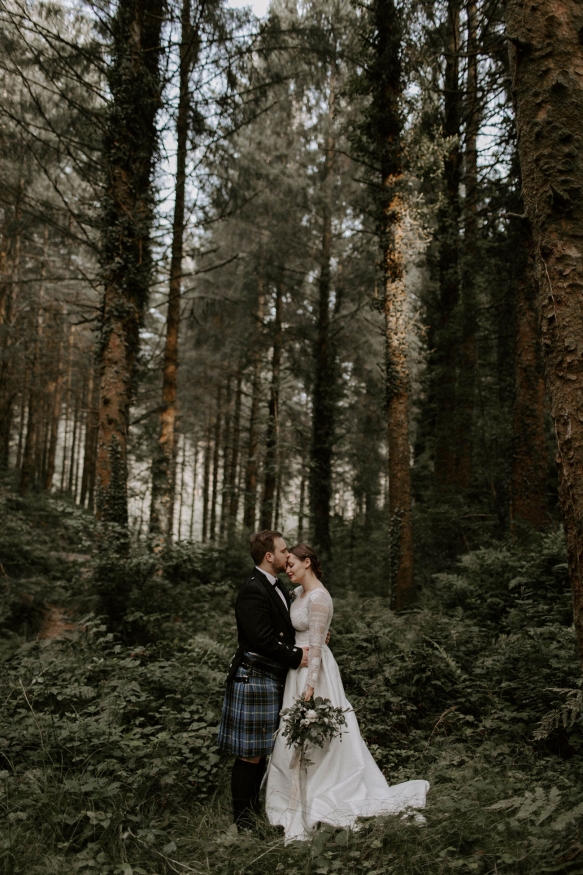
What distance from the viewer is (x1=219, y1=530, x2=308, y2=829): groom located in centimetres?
394

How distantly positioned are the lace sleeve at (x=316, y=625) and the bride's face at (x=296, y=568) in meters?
0.16

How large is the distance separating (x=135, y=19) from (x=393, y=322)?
264 inches

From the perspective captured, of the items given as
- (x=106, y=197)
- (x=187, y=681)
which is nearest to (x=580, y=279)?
(x=187, y=681)

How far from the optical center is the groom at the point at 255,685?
3941 millimetres

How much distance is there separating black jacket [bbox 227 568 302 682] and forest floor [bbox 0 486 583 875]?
3.38 feet

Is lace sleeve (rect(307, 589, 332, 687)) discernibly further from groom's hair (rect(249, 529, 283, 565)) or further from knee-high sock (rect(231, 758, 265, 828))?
knee-high sock (rect(231, 758, 265, 828))

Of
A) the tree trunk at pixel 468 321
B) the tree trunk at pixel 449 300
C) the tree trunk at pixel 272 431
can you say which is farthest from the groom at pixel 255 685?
the tree trunk at pixel 272 431

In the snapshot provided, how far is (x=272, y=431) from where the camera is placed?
17.5m

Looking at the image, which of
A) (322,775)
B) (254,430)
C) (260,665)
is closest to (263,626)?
(260,665)

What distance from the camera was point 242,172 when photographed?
13.2 meters

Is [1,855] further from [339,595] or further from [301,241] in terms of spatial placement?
[301,241]

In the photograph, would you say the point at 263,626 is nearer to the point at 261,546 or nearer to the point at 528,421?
the point at 261,546

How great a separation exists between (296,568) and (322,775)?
145cm

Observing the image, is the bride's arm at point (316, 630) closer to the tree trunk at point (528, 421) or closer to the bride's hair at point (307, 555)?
the bride's hair at point (307, 555)
